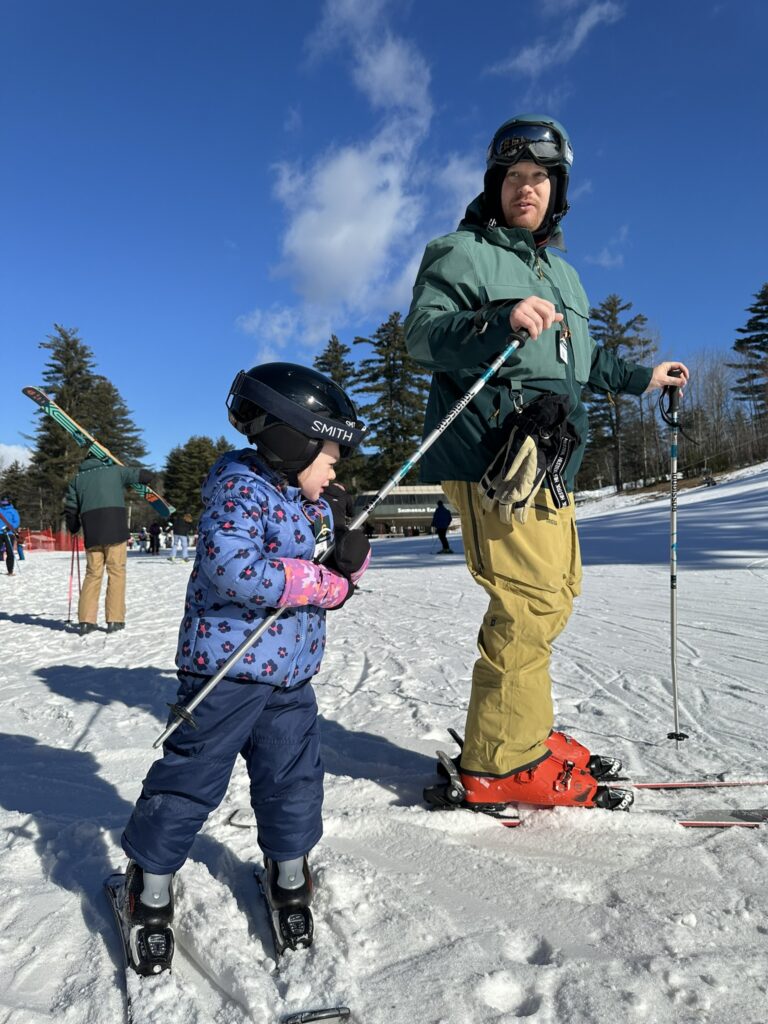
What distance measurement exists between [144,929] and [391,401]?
158 ft

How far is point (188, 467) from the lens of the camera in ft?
213

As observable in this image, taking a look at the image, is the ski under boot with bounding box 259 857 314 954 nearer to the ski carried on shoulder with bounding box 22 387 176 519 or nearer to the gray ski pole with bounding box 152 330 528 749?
the gray ski pole with bounding box 152 330 528 749

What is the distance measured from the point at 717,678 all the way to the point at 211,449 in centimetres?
6426

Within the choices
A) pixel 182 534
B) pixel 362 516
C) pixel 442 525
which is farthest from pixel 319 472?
pixel 182 534

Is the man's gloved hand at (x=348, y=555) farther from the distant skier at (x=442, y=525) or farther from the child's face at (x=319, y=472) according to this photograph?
the distant skier at (x=442, y=525)

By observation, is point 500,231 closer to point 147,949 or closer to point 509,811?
point 509,811

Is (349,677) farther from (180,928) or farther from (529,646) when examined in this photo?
(180,928)

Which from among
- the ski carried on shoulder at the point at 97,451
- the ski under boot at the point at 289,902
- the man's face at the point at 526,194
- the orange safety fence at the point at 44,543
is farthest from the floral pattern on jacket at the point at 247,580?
the orange safety fence at the point at 44,543

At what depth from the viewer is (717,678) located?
171 inches

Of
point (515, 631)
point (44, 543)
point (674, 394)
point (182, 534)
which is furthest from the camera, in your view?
point (44, 543)

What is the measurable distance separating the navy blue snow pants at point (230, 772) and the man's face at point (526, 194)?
2036 mm

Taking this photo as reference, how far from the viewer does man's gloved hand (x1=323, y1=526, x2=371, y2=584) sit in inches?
78.4

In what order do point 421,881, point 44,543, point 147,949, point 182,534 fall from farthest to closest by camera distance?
point 44,543 → point 182,534 → point 421,881 → point 147,949

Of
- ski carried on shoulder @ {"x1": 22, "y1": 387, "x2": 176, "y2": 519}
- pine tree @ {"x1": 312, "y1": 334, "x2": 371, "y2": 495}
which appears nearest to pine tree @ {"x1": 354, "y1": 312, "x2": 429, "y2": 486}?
pine tree @ {"x1": 312, "y1": 334, "x2": 371, "y2": 495}
